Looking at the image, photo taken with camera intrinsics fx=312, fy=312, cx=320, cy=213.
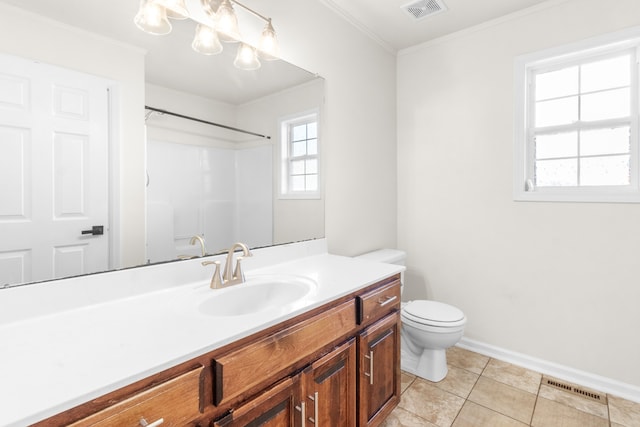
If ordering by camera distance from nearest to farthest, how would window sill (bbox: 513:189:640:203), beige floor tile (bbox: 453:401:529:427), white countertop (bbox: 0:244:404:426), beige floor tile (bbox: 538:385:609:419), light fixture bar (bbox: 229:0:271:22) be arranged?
white countertop (bbox: 0:244:404:426) < light fixture bar (bbox: 229:0:271:22) < beige floor tile (bbox: 453:401:529:427) < beige floor tile (bbox: 538:385:609:419) < window sill (bbox: 513:189:640:203)

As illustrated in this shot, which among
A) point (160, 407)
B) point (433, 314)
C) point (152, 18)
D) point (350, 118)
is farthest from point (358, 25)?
point (160, 407)

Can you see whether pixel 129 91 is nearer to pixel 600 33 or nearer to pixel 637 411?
pixel 600 33

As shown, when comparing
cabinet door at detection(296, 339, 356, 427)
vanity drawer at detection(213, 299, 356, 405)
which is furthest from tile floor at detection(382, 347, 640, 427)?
vanity drawer at detection(213, 299, 356, 405)

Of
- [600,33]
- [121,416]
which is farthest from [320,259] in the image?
[600,33]

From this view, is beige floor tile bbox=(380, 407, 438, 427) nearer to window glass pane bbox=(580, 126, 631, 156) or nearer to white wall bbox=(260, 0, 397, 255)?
white wall bbox=(260, 0, 397, 255)

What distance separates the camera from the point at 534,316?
2256 millimetres

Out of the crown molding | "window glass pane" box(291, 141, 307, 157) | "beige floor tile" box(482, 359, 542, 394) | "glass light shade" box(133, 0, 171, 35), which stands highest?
the crown molding

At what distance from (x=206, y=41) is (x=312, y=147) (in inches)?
32.7

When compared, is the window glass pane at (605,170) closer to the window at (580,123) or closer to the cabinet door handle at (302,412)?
the window at (580,123)

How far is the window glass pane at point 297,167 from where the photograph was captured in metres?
1.94

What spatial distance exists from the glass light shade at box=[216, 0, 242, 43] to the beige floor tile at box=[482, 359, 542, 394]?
2625mm

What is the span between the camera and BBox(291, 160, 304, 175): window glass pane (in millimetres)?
1938

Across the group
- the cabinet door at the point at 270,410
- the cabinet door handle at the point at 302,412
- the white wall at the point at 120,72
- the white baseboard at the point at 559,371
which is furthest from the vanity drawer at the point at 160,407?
the white baseboard at the point at 559,371

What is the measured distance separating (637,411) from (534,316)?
67cm
